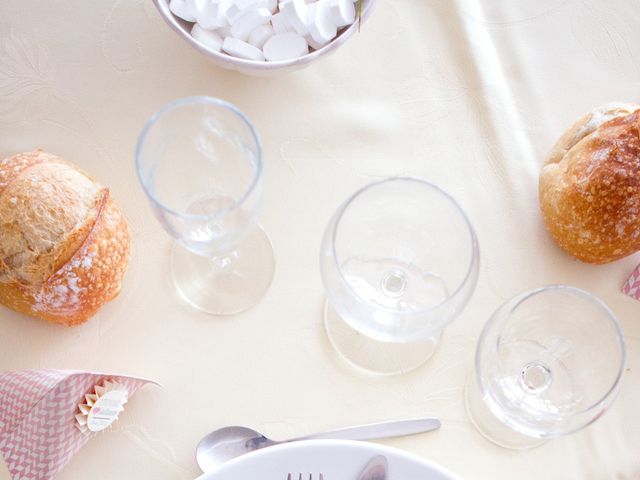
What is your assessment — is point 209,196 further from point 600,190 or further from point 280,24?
point 600,190

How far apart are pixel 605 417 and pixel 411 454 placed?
11.0 inches

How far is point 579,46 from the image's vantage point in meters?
1.11

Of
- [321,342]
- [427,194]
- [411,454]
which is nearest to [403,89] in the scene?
[427,194]

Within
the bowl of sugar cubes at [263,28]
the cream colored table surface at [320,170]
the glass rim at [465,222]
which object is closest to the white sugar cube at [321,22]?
the bowl of sugar cubes at [263,28]

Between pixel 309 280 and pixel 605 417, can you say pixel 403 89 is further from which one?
pixel 605 417

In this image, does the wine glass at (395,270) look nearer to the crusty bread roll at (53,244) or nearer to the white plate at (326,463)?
the white plate at (326,463)

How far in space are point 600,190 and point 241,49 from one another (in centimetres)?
47

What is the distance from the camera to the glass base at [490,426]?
3.23 feet

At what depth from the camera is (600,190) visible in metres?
0.95

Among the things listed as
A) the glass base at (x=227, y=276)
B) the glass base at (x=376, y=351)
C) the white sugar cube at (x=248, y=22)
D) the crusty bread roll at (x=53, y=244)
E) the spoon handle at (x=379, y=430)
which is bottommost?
the spoon handle at (x=379, y=430)

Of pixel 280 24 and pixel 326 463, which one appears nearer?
pixel 326 463

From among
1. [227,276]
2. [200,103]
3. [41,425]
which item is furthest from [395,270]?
[41,425]

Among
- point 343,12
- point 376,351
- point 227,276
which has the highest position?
point 343,12

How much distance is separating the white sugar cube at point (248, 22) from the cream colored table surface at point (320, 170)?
0.10 metres
